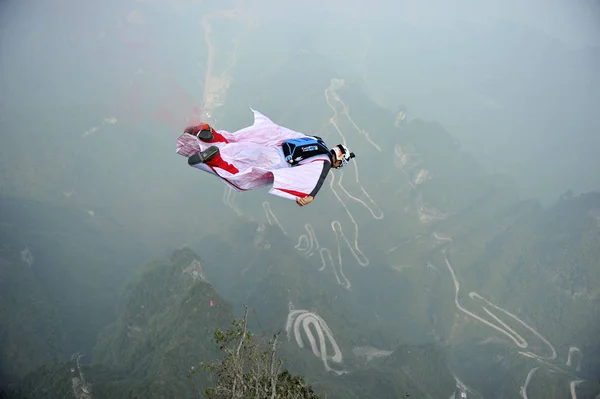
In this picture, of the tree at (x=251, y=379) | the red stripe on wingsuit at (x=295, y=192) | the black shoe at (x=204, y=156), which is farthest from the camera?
the black shoe at (x=204, y=156)

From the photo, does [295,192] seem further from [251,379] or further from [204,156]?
[251,379]

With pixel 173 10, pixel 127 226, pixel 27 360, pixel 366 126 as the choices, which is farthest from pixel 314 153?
pixel 173 10

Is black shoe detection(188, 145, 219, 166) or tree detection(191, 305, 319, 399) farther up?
black shoe detection(188, 145, 219, 166)

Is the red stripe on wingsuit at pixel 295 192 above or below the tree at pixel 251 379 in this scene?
above

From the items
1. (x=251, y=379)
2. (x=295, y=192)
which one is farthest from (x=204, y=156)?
(x=251, y=379)

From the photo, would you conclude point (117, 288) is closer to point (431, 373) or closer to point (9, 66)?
point (431, 373)

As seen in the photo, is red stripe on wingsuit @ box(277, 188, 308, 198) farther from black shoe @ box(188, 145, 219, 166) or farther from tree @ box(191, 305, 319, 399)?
tree @ box(191, 305, 319, 399)

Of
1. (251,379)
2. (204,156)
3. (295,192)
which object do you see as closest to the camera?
(251,379)

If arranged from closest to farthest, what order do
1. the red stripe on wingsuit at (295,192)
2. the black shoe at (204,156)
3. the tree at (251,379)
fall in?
Answer: 1. the tree at (251,379)
2. the red stripe on wingsuit at (295,192)
3. the black shoe at (204,156)

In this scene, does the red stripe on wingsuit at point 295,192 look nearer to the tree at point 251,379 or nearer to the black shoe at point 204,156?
the black shoe at point 204,156

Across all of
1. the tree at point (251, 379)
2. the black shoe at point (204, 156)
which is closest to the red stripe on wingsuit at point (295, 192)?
the black shoe at point (204, 156)

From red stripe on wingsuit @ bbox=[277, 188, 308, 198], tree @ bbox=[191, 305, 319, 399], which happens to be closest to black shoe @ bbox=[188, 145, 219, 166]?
red stripe on wingsuit @ bbox=[277, 188, 308, 198]
